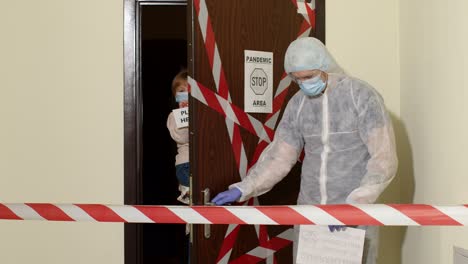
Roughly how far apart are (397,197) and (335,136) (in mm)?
826

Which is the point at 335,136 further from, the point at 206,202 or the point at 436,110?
the point at 206,202

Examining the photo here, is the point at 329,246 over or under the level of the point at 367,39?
under

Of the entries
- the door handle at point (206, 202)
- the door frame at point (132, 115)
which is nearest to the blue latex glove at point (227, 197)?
the door handle at point (206, 202)

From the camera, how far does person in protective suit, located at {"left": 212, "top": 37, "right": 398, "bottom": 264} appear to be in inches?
84.3

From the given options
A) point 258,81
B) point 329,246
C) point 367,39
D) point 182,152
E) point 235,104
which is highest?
point 367,39

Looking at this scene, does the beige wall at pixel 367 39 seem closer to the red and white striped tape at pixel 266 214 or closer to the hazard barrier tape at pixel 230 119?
the hazard barrier tape at pixel 230 119

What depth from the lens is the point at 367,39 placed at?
2994 millimetres

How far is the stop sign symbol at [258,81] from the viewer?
271 cm

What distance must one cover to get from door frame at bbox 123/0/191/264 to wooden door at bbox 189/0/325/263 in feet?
1.80

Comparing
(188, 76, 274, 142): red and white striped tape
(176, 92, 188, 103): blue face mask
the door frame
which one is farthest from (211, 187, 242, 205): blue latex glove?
(176, 92, 188, 103): blue face mask

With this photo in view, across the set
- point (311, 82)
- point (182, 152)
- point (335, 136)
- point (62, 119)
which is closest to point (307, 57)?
point (311, 82)

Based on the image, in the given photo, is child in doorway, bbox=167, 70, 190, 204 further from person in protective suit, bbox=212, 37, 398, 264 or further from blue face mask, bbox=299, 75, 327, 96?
blue face mask, bbox=299, 75, 327, 96

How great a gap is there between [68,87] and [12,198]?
646 mm

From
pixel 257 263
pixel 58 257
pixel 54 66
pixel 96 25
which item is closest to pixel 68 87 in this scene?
pixel 54 66
